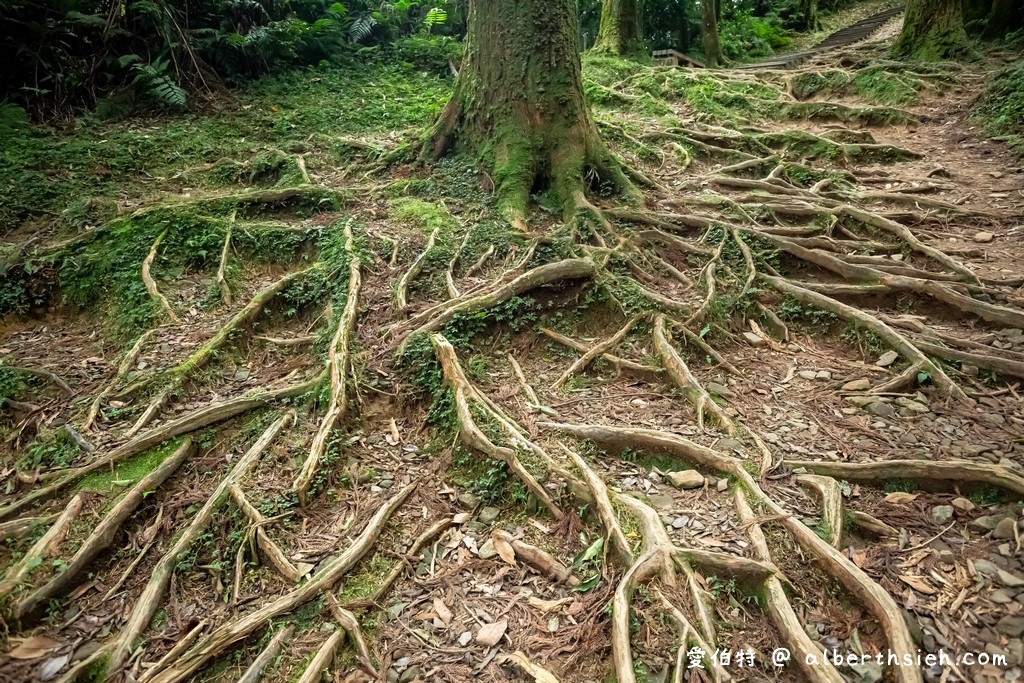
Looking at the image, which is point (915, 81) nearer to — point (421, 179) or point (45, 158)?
point (421, 179)

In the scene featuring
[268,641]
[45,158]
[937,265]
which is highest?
[45,158]

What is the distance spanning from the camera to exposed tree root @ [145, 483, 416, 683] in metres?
2.79

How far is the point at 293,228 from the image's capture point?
6.25 metres

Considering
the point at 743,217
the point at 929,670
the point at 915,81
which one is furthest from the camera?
the point at 915,81

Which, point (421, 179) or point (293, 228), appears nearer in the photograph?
point (293, 228)

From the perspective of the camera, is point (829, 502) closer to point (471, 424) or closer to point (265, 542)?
point (471, 424)

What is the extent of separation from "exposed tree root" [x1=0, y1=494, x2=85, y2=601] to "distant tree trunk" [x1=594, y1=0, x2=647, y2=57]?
46.5 ft

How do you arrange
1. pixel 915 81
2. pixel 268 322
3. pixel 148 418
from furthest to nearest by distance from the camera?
1. pixel 915 81
2. pixel 268 322
3. pixel 148 418

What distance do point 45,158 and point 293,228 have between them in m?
4.32

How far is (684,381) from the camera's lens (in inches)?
169

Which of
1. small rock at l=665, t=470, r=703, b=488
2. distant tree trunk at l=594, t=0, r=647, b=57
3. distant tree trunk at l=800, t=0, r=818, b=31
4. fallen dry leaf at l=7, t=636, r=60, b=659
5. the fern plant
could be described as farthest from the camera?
distant tree trunk at l=800, t=0, r=818, b=31

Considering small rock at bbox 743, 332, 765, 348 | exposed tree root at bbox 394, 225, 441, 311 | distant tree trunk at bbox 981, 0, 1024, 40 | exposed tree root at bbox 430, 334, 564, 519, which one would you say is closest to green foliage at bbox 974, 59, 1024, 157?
distant tree trunk at bbox 981, 0, 1024, 40

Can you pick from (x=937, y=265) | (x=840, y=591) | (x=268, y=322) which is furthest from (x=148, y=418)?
(x=937, y=265)

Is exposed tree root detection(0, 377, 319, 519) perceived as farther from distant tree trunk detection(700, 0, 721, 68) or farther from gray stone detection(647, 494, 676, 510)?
distant tree trunk detection(700, 0, 721, 68)
